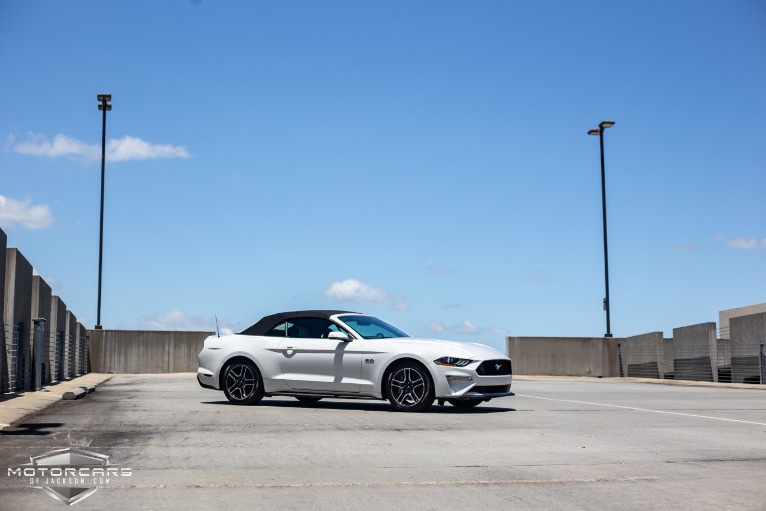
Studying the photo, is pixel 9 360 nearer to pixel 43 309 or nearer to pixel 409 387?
pixel 43 309

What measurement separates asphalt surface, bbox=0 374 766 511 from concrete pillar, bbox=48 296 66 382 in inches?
406

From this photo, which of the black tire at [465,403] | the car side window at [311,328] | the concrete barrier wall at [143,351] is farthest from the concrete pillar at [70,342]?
the black tire at [465,403]

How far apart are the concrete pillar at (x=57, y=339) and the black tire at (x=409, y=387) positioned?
1286 cm

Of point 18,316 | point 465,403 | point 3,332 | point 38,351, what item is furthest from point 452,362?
point 18,316

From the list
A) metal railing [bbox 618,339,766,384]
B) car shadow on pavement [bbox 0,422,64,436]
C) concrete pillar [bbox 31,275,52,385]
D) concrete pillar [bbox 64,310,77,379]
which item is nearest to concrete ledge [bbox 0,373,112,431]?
car shadow on pavement [bbox 0,422,64,436]

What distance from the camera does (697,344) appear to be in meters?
31.4

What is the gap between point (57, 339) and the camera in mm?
25500

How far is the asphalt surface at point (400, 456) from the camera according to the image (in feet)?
20.9

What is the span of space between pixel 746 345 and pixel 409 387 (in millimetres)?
18959

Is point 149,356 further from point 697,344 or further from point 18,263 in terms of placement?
point 697,344

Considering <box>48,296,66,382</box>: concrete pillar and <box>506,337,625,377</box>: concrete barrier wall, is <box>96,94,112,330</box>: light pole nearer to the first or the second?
<box>48,296,66,382</box>: concrete pillar

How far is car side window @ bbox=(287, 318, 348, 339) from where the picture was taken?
14545mm

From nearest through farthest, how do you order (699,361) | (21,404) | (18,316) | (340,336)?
(340,336), (21,404), (18,316), (699,361)

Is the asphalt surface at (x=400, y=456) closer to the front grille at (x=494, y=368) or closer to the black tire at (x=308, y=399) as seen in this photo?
the front grille at (x=494, y=368)
